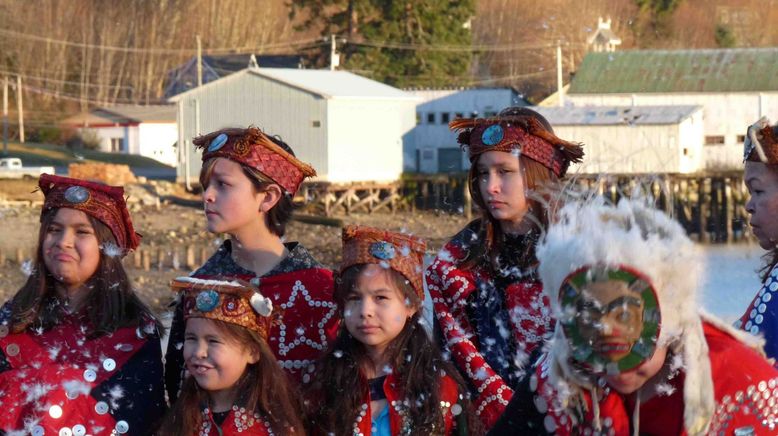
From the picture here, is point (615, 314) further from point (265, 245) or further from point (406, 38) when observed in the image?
point (406, 38)

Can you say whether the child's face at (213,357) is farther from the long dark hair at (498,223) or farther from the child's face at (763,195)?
the child's face at (763,195)

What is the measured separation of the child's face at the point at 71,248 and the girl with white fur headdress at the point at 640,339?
7.81 feet

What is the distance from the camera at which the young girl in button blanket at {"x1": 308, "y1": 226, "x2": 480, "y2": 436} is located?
5.05 metres

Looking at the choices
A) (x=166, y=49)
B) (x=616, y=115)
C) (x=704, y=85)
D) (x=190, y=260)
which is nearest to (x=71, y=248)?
(x=190, y=260)

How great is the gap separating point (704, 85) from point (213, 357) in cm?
4956

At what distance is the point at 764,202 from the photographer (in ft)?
15.6

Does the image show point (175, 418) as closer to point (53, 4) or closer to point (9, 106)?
point (9, 106)

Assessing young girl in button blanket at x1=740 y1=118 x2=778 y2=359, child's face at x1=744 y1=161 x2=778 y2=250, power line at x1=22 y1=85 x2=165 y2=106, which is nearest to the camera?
young girl in button blanket at x1=740 y1=118 x2=778 y2=359

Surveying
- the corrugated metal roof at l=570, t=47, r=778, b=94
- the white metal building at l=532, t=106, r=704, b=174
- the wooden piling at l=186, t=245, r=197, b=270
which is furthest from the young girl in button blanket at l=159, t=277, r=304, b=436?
the corrugated metal roof at l=570, t=47, r=778, b=94

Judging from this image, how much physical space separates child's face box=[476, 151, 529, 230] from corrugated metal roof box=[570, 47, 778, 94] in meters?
47.9

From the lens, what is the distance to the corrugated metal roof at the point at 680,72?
5219cm

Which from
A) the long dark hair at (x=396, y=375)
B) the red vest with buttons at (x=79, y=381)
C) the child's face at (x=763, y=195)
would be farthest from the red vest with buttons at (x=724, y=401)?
the red vest with buttons at (x=79, y=381)

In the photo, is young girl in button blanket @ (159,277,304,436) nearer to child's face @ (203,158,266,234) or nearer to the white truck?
child's face @ (203,158,266,234)

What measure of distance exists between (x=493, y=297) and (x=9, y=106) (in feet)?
196
